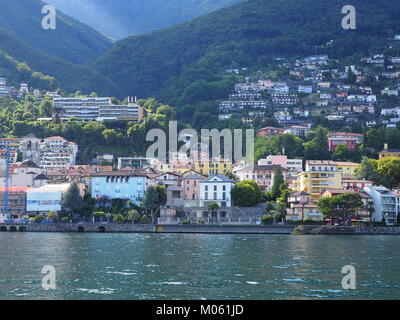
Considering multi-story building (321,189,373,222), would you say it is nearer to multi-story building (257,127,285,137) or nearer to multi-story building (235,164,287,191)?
multi-story building (235,164,287,191)

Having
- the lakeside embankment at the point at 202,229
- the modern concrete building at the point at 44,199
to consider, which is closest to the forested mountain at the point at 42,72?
the modern concrete building at the point at 44,199

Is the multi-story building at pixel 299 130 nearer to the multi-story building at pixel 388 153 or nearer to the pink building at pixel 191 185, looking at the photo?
the multi-story building at pixel 388 153

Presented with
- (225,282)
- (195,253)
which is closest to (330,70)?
(195,253)

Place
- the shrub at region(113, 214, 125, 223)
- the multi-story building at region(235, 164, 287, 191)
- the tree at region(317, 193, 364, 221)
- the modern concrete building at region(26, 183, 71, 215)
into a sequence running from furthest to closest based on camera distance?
1. the multi-story building at region(235, 164, 287, 191)
2. the modern concrete building at region(26, 183, 71, 215)
3. the shrub at region(113, 214, 125, 223)
4. the tree at region(317, 193, 364, 221)

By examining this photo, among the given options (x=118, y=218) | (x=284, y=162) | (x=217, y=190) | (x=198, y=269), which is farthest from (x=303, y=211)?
(x=198, y=269)

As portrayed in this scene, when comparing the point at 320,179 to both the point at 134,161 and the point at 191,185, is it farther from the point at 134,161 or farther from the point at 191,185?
the point at 134,161

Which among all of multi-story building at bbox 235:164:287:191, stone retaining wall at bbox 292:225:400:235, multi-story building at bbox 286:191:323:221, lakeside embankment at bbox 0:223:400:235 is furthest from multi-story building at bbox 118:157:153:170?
stone retaining wall at bbox 292:225:400:235
